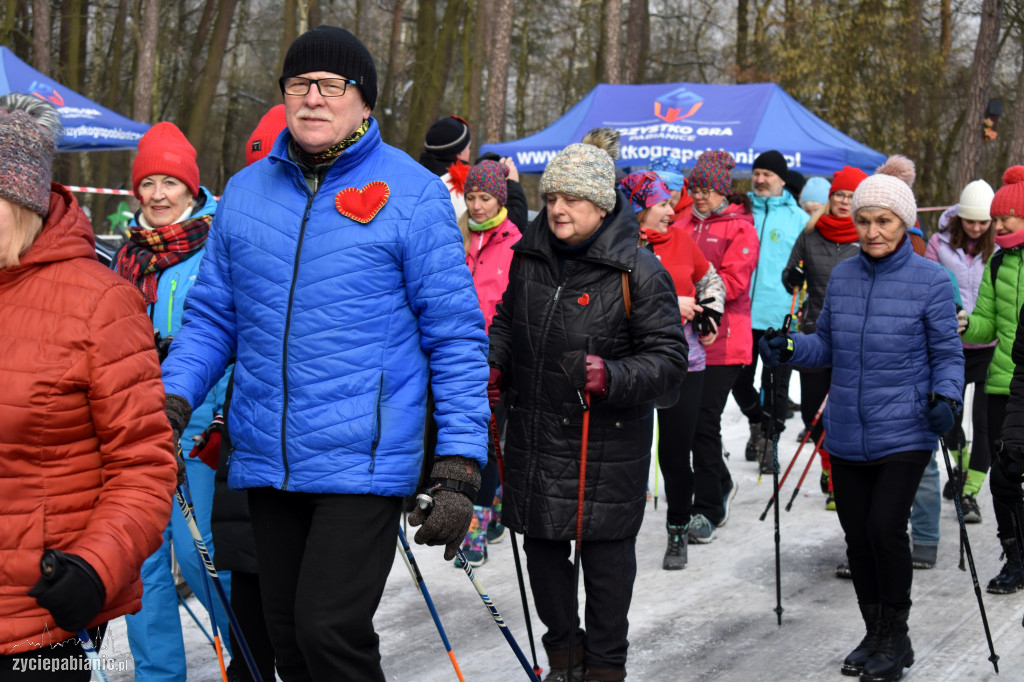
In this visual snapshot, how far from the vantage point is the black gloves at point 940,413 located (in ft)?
14.9

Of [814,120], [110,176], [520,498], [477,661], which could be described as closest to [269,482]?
[520,498]

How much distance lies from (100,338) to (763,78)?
80.7 feet

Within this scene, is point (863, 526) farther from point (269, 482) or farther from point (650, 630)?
point (269, 482)

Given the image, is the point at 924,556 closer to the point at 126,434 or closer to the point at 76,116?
the point at 126,434

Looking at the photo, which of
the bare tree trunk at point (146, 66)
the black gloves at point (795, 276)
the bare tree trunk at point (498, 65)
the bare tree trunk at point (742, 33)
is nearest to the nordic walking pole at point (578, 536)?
the black gloves at point (795, 276)

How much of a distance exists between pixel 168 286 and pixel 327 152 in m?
1.36

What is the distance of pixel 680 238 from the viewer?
6.06 metres

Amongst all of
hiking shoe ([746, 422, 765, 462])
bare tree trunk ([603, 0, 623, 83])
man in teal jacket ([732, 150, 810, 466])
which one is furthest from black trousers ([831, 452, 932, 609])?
bare tree trunk ([603, 0, 623, 83])

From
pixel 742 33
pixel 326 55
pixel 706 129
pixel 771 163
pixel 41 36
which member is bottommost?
pixel 771 163

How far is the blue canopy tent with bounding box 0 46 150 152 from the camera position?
14648 millimetres

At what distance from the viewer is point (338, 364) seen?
121 inches

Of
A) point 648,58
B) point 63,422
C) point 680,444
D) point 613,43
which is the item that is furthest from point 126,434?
point 648,58

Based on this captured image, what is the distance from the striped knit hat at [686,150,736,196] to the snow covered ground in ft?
6.92

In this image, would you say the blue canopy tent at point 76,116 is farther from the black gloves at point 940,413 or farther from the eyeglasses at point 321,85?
the black gloves at point 940,413
